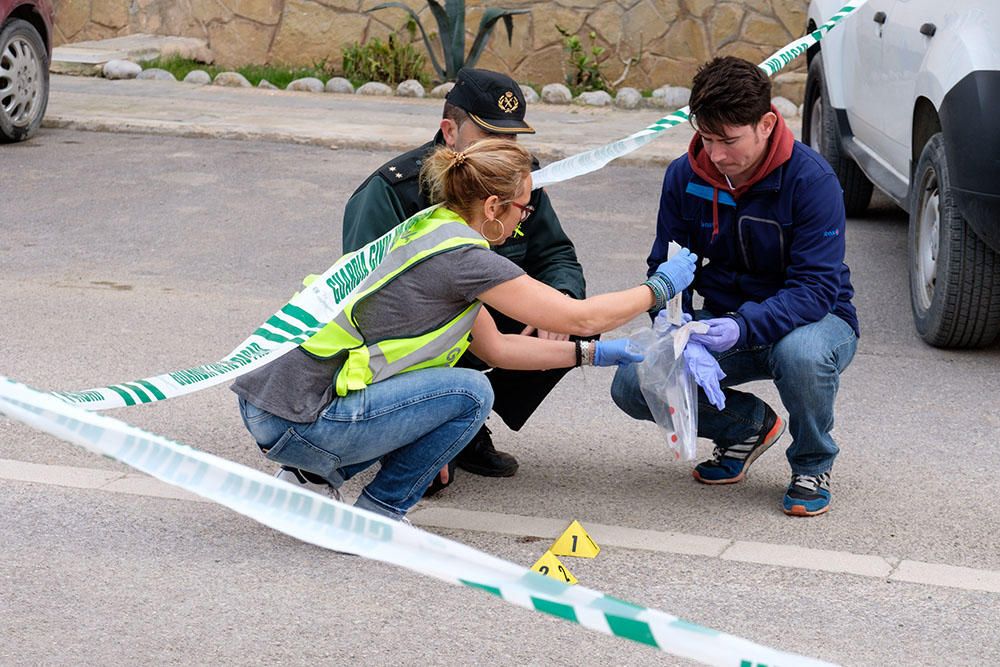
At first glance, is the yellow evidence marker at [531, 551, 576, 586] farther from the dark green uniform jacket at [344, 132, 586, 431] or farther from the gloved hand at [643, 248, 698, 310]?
the gloved hand at [643, 248, 698, 310]

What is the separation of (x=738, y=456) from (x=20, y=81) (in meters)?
6.61

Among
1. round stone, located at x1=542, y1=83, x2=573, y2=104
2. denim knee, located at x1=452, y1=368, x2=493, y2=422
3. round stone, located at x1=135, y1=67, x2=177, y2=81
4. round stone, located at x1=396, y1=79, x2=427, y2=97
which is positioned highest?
denim knee, located at x1=452, y1=368, x2=493, y2=422

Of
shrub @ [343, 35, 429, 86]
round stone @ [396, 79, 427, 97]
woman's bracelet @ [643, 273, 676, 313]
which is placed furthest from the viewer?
shrub @ [343, 35, 429, 86]

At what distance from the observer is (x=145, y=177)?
8539 mm

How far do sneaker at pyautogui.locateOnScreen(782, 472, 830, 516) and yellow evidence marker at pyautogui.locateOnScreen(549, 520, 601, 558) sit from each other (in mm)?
617

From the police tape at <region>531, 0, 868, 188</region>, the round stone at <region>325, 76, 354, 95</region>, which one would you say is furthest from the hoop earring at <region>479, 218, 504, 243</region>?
the round stone at <region>325, 76, 354, 95</region>

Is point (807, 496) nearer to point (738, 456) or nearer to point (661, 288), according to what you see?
point (738, 456)

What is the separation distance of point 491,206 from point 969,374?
101 inches

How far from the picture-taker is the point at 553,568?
361cm

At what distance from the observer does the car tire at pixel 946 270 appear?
17.3ft

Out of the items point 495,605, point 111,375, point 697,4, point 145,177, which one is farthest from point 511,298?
point 697,4

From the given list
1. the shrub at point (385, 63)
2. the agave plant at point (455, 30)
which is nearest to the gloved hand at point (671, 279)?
the agave plant at point (455, 30)

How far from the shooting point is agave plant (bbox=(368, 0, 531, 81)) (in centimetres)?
1127

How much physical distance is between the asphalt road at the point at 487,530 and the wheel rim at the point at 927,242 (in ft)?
0.70
